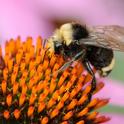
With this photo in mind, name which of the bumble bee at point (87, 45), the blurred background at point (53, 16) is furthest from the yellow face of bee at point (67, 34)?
the blurred background at point (53, 16)

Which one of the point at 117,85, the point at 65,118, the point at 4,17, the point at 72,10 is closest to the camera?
the point at 65,118

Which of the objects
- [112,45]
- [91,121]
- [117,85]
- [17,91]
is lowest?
[117,85]

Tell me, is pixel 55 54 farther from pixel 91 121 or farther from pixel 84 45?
pixel 91 121

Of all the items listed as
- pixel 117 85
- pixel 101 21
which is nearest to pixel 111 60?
pixel 117 85

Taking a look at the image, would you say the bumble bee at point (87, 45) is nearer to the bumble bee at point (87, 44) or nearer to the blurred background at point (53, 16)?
the bumble bee at point (87, 44)

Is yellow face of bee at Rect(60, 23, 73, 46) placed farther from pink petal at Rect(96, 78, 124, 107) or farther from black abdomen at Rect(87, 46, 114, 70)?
pink petal at Rect(96, 78, 124, 107)

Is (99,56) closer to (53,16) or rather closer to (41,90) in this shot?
(41,90)
